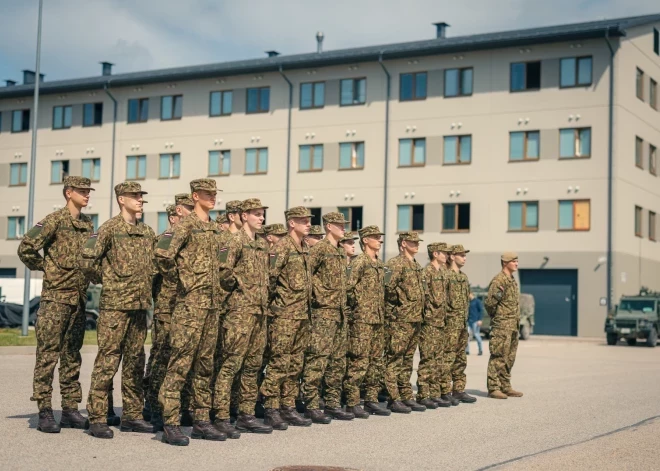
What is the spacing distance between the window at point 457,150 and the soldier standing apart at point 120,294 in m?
36.0

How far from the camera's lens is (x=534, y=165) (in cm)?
4362

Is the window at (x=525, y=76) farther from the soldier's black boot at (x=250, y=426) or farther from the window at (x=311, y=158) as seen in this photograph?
the soldier's black boot at (x=250, y=426)

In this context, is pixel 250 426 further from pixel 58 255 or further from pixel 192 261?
pixel 58 255

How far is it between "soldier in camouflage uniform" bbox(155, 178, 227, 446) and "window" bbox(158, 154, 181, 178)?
42703 millimetres

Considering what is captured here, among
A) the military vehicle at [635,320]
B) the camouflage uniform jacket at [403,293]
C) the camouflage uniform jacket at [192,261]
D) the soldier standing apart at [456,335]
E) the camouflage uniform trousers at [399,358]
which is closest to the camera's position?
the camouflage uniform jacket at [192,261]

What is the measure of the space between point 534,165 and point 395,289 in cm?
3176

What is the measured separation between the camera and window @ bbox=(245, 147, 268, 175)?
4950 cm

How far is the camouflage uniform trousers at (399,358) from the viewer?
12.8 meters

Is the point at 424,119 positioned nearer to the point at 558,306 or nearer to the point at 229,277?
the point at 558,306

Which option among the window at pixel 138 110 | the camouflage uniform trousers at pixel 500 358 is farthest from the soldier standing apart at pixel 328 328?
the window at pixel 138 110

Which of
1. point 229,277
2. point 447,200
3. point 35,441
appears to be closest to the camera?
point 35,441

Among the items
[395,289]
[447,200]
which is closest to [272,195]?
[447,200]

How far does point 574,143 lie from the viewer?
42656 mm

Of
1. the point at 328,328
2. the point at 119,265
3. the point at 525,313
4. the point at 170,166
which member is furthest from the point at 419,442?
the point at 170,166
